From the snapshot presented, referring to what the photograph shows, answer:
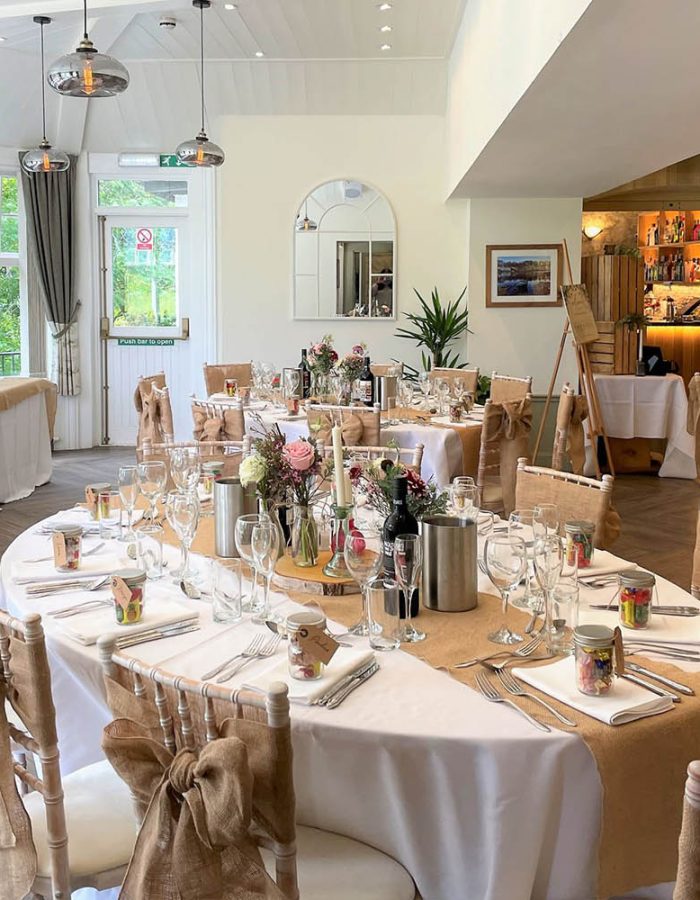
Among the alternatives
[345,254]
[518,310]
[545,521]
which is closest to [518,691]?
[545,521]

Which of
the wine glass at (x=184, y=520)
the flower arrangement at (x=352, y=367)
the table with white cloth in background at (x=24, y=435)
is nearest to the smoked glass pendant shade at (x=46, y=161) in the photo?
the table with white cloth in background at (x=24, y=435)

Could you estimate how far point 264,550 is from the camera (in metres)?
2.16

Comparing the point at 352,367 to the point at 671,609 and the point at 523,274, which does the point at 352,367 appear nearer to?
the point at 523,274

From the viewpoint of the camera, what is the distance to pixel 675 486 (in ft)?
25.4

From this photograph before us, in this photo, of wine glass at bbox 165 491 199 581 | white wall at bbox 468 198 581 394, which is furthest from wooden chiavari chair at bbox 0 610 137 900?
white wall at bbox 468 198 581 394

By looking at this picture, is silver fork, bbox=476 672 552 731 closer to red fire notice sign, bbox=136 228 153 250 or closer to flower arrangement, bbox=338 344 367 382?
flower arrangement, bbox=338 344 367 382

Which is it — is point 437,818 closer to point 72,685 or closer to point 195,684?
point 195,684

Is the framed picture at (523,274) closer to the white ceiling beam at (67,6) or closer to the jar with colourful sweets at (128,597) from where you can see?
the white ceiling beam at (67,6)

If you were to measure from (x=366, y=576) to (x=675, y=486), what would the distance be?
6.23 metres

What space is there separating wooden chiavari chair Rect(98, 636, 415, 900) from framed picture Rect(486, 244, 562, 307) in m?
7.65

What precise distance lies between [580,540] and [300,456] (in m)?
0.82

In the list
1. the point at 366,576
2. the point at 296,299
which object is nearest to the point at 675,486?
the point at 296,299

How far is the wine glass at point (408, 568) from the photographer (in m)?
2.06

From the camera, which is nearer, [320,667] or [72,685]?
[320,667]
